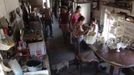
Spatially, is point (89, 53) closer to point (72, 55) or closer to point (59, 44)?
point (72, 55)

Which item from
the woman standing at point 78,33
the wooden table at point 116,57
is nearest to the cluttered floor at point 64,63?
the woman standing at point 78,33

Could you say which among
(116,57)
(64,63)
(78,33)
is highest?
(78,33)

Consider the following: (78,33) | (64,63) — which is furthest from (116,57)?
(64,63)

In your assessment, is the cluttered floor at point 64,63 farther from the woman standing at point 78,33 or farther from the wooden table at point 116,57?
the wooden table at point 116,57

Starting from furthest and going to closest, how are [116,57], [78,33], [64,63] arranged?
[64,63], [78,33], [116,57]

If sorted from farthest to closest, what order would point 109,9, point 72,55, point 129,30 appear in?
point 109,9
point 72,55
point 129,30

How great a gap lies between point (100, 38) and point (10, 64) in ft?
7.06

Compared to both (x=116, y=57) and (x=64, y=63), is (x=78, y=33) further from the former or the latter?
(x=116, y=57)

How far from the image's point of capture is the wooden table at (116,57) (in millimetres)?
2861

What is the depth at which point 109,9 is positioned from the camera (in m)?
5.46

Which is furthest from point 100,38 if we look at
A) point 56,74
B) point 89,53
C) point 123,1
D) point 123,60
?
point 123,1

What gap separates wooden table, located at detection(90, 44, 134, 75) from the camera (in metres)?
2.86

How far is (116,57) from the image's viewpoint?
119 inches

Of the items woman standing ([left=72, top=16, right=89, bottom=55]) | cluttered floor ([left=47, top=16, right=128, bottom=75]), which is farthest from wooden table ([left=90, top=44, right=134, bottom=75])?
cluttered floor ([left=47, top=16, right=128, bottom=75])
